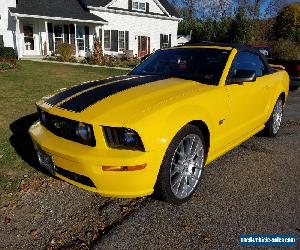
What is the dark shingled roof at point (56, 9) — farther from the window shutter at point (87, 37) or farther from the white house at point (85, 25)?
the window shutter at point (87, 37)

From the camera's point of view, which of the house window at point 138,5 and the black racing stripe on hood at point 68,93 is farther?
the house window at point 138,5

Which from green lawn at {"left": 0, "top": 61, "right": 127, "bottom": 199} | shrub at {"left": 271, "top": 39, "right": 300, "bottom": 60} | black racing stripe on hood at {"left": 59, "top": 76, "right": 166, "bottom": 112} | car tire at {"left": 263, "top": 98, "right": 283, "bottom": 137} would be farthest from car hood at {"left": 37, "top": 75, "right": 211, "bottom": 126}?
shrub at {"left": 271, "top": 39, "right": 300, "bottom": 60}

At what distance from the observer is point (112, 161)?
288 cm

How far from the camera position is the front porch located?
70.3 ft

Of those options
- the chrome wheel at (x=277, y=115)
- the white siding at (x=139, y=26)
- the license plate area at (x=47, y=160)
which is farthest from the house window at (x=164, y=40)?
the license plate area at (x=47, y=160)

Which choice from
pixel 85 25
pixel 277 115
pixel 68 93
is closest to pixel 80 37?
pixel 85 25

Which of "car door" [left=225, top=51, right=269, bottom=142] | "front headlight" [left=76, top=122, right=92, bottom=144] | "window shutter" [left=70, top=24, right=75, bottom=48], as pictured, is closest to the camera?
"front headlight" [left=76, top=122, right=92, bottom=144]

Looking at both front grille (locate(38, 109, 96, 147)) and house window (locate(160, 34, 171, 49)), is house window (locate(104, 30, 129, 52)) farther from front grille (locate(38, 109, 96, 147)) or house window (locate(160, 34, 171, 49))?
front grille (locate(38, 109, 96, 147))

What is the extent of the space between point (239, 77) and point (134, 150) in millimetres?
1847

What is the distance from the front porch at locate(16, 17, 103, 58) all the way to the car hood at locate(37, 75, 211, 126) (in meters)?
18.1

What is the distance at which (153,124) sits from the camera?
9.77 feet

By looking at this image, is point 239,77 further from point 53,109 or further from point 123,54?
point 123,54

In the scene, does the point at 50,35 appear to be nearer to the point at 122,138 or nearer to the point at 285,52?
the point at 285,52

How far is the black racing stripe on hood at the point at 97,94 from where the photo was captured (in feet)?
11.1
